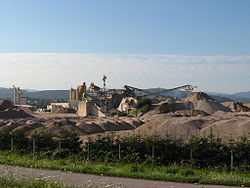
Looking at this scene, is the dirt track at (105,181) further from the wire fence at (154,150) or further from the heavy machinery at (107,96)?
the heavy machinery at (107,96)

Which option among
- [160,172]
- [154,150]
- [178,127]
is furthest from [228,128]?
[160,172]

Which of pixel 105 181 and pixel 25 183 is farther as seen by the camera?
pixel 105 181

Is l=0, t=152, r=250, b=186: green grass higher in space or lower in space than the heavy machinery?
lower

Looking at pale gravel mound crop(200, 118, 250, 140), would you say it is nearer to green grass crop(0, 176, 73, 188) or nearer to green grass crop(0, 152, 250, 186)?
green grass crop(0, 152, 250, 186)

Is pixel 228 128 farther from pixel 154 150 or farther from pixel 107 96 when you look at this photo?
pixel 107 96

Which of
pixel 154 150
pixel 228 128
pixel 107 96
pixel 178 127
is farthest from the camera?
pixel 107 96

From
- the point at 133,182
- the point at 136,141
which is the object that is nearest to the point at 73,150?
the point at 136,141

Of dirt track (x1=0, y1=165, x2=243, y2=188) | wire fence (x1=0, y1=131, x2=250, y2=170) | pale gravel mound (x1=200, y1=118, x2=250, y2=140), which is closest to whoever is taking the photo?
dirt track (x1=0, y1=165, x2=243, y2=188)

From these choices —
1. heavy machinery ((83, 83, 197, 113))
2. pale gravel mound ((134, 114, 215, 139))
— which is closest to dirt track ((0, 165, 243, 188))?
pale gravel mound ((134, 114, 215, 139))

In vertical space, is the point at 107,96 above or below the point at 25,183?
above

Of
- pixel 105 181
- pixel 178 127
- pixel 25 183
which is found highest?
pixel 178 127

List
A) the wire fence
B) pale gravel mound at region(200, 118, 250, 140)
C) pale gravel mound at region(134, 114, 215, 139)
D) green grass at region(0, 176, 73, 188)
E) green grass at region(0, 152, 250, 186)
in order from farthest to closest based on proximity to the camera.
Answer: pale gravel mound at region(134, 114, 215, 139) < pale gravel mound at region(200, 118, 250, 140) < the wire fence < green grass at region(0, 152, 250, 186) < green grass at region(0, 176, 73, 188)

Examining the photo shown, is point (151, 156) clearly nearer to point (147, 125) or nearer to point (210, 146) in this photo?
point (210, 146)

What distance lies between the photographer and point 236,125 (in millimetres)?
31250
